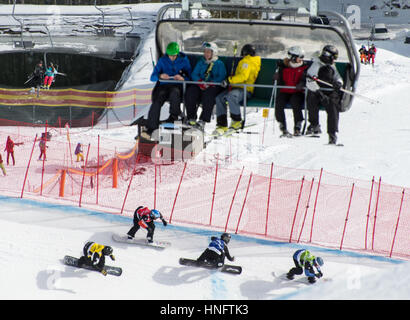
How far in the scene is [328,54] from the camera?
33.3 feet

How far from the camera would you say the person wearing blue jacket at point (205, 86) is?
11266 millimetres

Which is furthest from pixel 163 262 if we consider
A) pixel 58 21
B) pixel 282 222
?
pixel 58 21

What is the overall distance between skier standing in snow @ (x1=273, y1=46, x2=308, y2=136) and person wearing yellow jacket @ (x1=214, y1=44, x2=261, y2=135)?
0.53 m

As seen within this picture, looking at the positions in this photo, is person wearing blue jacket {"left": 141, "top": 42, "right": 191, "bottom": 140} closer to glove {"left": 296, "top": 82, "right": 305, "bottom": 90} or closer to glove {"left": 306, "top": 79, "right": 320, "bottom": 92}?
glove {"left": 296, "top": 82, "right": 305, "bottom": 90}

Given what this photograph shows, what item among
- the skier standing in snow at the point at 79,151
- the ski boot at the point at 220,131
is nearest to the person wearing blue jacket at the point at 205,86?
the ski boot at the point at 220,131

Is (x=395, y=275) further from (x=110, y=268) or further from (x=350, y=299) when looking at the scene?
(x=110, y=268)

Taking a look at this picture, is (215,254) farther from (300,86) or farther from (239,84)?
(300,86)

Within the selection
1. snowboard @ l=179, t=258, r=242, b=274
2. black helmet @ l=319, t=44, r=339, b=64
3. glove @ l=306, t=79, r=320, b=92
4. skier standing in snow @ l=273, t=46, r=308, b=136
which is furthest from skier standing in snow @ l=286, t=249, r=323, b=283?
black helmet @ l=319, t=44, r=339, b=64

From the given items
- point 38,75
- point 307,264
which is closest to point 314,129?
point 307,264

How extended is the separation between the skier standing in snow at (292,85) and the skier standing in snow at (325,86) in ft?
0.96

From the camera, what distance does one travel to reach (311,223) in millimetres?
12141

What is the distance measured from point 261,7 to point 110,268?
5.59 metres

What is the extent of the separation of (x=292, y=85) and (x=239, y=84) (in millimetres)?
1000

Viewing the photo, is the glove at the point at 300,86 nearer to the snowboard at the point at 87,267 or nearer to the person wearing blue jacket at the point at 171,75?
the person wearing blue jacket at the point at 171,75
